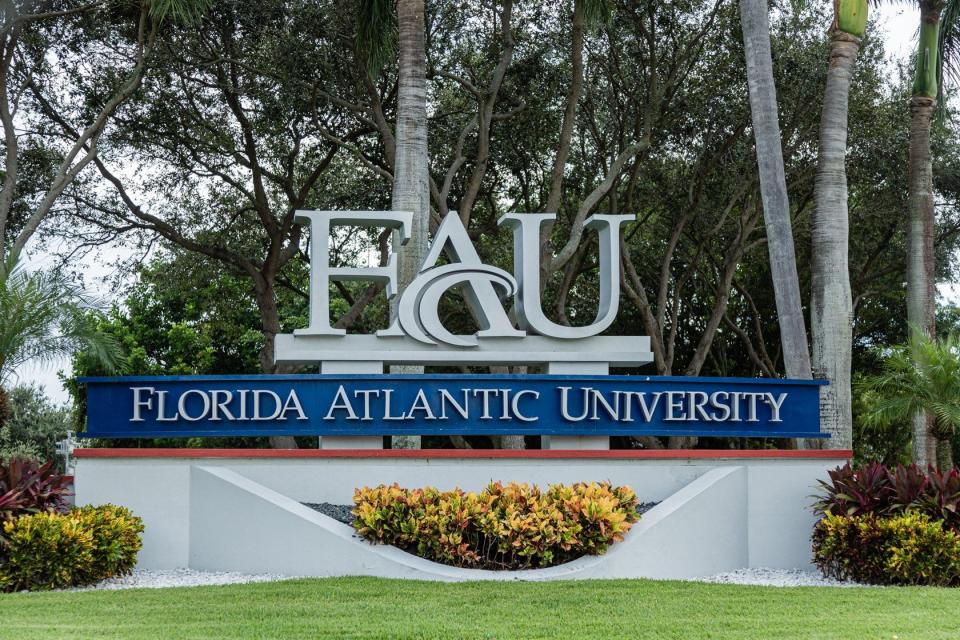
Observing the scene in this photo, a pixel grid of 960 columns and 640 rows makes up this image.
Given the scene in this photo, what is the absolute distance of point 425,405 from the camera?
50.9 ft

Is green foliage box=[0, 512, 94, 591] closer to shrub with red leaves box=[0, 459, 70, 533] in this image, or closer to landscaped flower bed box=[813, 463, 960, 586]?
shrub with red leaves box=[0, 459, 70, 533]

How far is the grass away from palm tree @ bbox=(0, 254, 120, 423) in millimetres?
6099

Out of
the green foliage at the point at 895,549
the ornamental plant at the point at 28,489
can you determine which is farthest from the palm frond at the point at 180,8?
the green foliage at the point at 895,549

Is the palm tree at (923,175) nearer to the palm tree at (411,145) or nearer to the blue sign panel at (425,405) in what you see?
the blue sign panel at (425,405)

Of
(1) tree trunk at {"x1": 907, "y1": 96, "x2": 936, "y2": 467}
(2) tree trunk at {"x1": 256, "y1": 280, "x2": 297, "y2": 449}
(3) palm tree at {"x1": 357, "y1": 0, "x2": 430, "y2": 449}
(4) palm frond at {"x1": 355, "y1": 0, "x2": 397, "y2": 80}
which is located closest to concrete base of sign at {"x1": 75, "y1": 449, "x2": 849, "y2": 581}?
(3) palm tree at {"x1": 357, "y1": 0, "x2": 430, "y2": 449}

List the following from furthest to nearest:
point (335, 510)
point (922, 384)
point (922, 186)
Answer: point (922, 186)
point (922, 384)
point (335, 510)

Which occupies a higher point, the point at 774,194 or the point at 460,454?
the point at 774,194

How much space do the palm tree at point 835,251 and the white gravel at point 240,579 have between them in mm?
3374

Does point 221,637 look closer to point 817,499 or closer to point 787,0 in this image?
point 817,499

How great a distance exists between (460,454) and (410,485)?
790mm

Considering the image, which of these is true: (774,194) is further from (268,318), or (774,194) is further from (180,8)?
(268,318)

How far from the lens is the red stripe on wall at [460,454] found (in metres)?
14.6

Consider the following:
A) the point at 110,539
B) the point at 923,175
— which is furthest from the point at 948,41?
the point at 110,539

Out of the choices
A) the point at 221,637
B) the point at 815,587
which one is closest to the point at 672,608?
the point at 815,587
